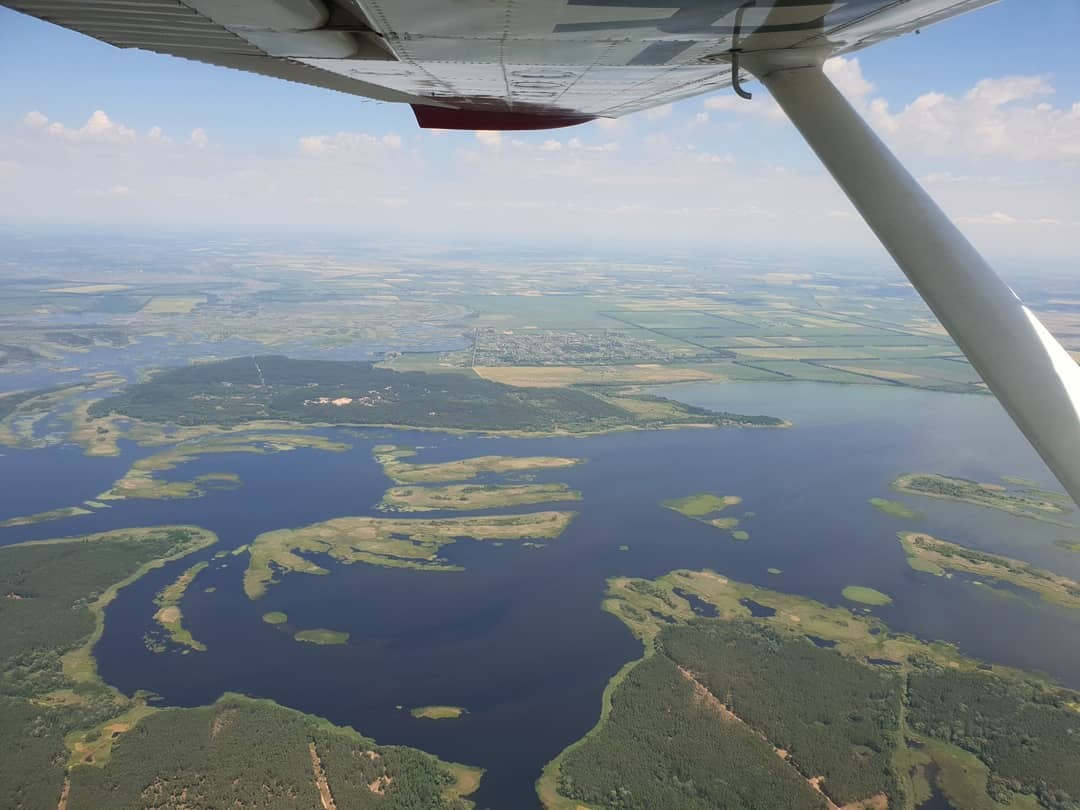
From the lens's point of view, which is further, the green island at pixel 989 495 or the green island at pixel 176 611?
the green island at pixel 989 495

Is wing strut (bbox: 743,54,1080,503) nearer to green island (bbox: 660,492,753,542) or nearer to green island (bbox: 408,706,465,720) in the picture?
green island (bbox: 408,706,465,720)

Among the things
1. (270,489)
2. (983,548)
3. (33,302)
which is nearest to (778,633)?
(983,548)

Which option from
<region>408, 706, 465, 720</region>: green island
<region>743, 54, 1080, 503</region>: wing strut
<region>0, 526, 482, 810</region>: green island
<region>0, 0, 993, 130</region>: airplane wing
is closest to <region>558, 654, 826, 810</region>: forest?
<region>0, 526, 482, 810</region>: green island

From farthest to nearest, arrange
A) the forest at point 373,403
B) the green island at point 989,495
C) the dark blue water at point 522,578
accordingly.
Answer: the forest at point 373,403 < the green island at point 989,495 < the dark blue water at point 522,578

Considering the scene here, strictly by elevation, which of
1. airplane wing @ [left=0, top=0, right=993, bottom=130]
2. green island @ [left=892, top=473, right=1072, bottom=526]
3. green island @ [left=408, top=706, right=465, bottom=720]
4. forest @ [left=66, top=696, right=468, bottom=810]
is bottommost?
green island @ [left=408, top=706, right=465, bottom=720]

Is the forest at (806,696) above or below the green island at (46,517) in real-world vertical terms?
above

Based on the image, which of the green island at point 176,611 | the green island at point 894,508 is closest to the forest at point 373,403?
the green island at point 894,508

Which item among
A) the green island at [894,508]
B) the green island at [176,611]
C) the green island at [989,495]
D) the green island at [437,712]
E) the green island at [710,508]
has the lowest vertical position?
the green island at [176,611]

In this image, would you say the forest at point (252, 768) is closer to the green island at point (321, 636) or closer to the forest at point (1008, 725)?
the green island at point (321, 636)
